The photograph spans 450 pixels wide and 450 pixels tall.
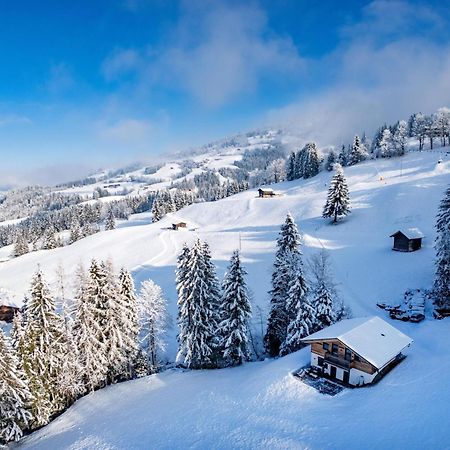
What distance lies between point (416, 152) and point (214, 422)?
4173 inches

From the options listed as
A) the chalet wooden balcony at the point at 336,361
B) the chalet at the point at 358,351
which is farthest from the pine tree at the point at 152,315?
the chalet wooden balcony at the point at 336,361

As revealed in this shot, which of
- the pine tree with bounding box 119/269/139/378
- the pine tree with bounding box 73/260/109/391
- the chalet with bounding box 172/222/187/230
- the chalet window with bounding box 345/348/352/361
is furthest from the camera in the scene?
the chalet with bounding box 172/222/187/230

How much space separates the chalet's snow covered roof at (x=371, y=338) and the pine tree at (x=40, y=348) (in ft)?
70.3

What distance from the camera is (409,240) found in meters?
51.9

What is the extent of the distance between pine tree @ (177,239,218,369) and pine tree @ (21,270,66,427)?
11.0m

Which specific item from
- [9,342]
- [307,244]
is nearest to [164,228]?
[307,244]

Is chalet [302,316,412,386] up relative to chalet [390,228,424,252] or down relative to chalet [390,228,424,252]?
down

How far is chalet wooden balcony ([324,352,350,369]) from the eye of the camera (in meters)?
28.0

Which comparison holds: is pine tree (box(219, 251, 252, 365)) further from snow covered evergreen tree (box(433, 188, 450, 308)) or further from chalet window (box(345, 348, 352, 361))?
snow covered evergreen tree (box(433, 188, 450, 308))

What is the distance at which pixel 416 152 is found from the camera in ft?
350

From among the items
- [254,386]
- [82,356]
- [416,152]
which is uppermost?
[416,152]

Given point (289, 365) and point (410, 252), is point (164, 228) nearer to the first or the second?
point (410, 252)

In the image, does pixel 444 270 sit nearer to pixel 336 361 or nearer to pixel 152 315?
pixel 336 361

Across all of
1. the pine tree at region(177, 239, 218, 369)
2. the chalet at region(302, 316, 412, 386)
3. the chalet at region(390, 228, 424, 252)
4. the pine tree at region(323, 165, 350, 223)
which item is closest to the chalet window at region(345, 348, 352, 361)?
the chalet at region(302, 316, 412, 386)
